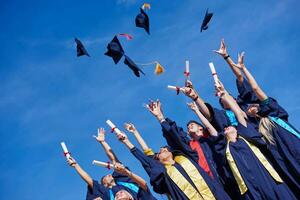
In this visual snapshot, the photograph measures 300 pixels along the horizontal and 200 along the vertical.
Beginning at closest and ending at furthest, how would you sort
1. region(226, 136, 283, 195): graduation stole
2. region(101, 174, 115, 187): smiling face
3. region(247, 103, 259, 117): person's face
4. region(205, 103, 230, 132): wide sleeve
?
1. region(226, 136, 283, 195): graduation stole
2. region(247, 103, 259, 117): person's face
3. region(205, 103, 230, 132): wide sleeve
4. region(101, 174, 115, 187): smiling face

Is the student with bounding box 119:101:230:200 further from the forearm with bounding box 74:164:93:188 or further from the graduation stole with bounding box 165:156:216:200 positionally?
the forearm with bounding box 74:164:93:188

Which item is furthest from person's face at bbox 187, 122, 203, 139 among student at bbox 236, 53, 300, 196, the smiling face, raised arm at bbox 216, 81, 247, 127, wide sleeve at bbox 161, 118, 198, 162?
the smiling face

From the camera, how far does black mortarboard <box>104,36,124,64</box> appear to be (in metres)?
8.19

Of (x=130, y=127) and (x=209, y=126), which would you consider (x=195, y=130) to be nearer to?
(x=209, y=126)

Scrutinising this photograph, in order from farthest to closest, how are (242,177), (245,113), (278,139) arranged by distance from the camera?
(245,113) < (278,139) < (242,177)

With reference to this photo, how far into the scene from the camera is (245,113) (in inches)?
264

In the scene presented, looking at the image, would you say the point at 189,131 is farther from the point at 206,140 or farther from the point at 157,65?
the point at 157,65

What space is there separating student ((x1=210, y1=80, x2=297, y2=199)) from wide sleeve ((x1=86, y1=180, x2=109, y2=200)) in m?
2.71

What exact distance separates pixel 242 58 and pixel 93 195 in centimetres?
379

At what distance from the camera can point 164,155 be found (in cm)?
654

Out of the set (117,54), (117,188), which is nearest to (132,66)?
(117,54)

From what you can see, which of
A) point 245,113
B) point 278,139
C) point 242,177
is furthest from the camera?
point 245,113

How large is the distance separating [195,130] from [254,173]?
1365 millimetres

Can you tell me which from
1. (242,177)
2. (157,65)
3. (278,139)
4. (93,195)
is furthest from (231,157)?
(93,195)
